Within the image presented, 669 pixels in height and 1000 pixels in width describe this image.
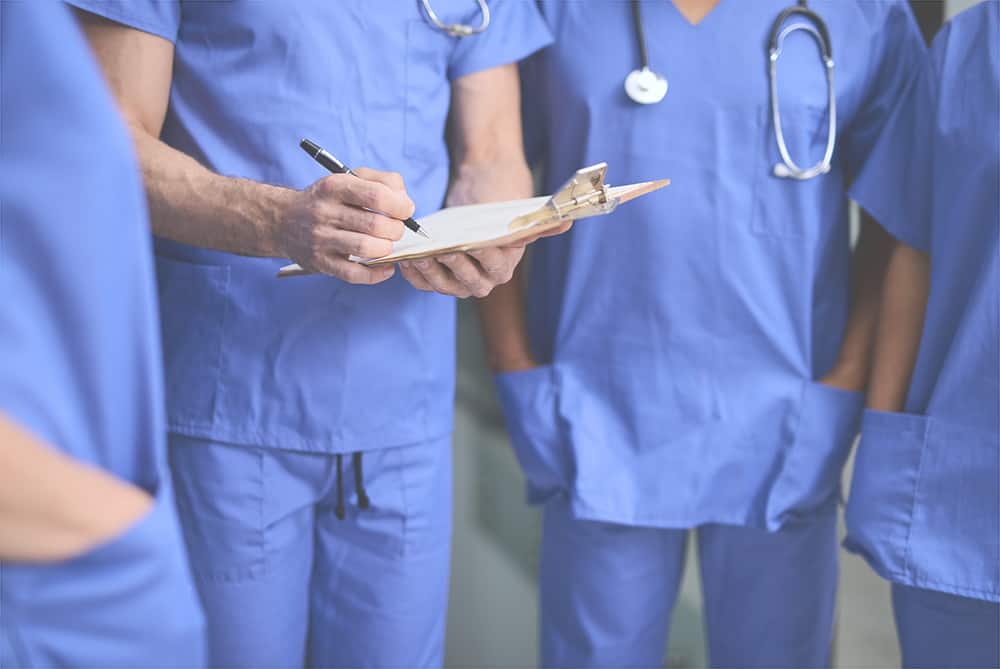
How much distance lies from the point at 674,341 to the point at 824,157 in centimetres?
29

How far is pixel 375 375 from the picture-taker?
1.10 metres

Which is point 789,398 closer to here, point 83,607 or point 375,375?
point 375,375

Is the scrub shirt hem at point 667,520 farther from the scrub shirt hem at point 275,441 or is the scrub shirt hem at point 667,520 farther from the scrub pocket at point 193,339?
the scrub pocket at point 193,339

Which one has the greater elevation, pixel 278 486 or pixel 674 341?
pixel 674 341

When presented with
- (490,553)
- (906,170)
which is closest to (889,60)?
(906,170)

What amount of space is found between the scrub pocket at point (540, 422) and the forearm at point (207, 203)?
0.43m

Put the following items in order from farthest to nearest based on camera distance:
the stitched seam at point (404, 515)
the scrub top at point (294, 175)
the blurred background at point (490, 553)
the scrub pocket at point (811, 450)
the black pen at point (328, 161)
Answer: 1. the blurred background at point (490, 553)
2. the scrub pocket at point (811, 450)
3. the stitched seam at point (404, 515)
4. the scrub top at point (294, 175)
5. the black pen at point (328, 161)

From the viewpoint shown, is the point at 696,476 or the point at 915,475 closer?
the point at 915,475

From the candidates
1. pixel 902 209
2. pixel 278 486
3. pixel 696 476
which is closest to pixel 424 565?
pixel 278 486

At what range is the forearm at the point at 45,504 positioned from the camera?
450 mm

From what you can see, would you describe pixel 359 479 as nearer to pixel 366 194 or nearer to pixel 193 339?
pixel 193 339

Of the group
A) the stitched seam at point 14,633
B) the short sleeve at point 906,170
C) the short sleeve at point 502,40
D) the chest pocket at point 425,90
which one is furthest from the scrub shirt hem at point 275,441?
the short sleeve at point 906,170

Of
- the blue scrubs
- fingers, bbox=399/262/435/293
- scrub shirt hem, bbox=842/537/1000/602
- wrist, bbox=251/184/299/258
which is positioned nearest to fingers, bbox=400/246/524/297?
fingers, bbox=399/262/435/293

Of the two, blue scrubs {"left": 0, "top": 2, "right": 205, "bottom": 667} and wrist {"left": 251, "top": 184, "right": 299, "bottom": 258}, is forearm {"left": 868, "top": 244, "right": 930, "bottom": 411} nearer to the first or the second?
wrist {"left": 251, "top": 184, "right": 299, "bottom": 258}
